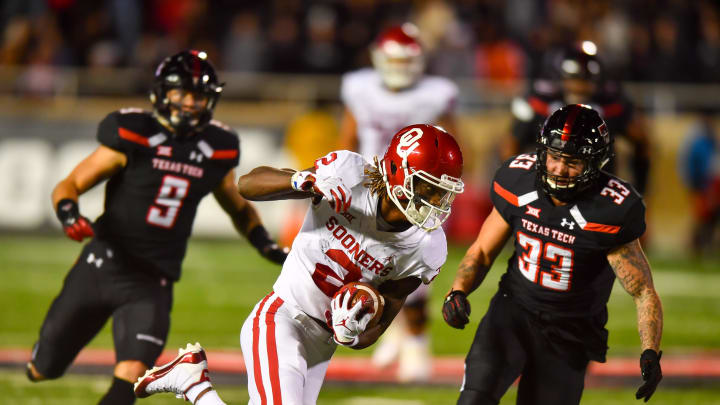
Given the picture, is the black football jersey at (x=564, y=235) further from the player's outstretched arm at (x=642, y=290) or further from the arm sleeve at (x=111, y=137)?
the arm sleeve at (x=111, y=137)

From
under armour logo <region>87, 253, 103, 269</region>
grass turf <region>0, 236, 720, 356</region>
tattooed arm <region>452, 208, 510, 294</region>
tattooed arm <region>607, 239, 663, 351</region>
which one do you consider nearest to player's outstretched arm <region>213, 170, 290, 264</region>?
under armour logo <region>87, 253, 103, 269</region>

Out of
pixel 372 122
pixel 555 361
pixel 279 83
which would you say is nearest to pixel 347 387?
pixel 372 122

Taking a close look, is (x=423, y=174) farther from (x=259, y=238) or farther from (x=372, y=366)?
(x=372, y=366)

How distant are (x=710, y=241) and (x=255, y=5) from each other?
22.5ft

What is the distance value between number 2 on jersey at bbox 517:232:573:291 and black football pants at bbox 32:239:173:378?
177 cm

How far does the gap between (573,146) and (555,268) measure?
55 cm

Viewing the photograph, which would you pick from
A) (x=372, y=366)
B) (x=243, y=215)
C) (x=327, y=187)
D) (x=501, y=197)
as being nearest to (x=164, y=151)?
(x=243, y=215)

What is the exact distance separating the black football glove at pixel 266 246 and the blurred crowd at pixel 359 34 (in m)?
8.30

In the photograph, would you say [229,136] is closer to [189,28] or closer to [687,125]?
[189,28]

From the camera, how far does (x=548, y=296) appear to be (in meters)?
4.77

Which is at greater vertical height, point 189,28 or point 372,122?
point 372,122

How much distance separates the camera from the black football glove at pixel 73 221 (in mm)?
4922

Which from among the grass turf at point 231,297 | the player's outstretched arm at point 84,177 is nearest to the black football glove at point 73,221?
the player's outstretched arm at point 84,177

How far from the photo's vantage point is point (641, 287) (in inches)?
179
